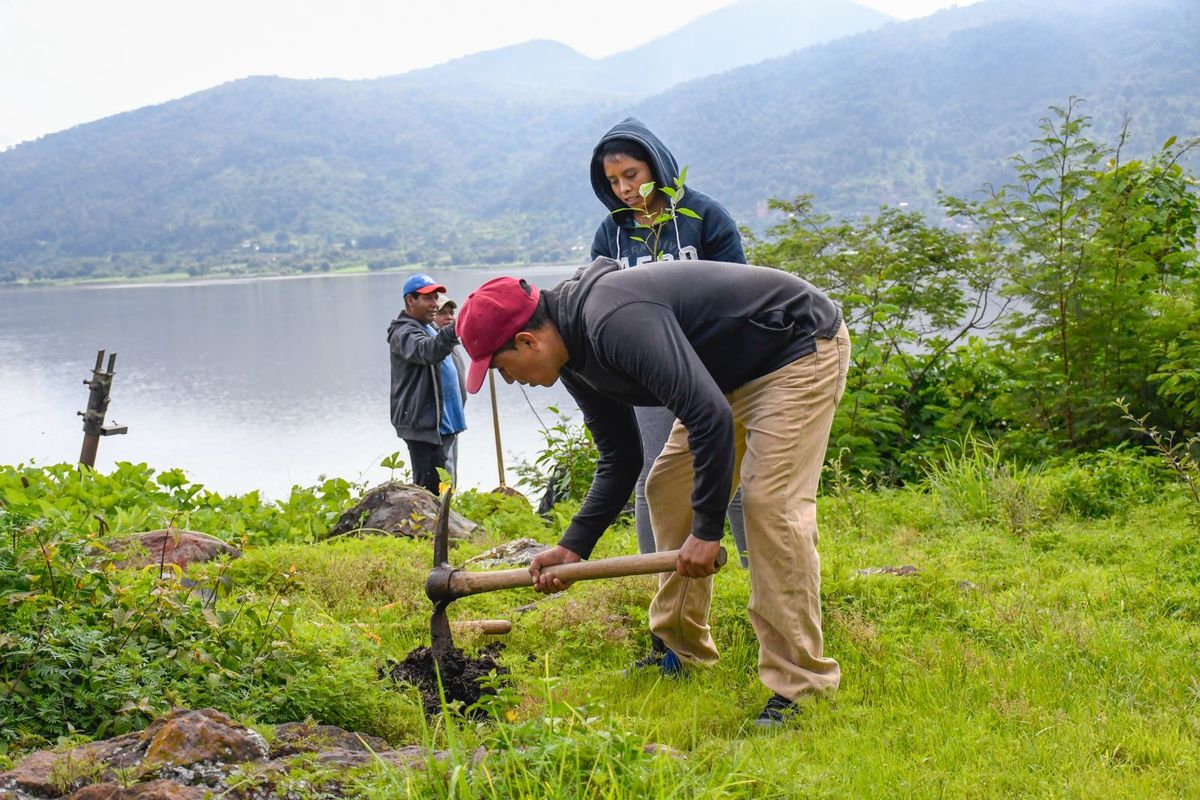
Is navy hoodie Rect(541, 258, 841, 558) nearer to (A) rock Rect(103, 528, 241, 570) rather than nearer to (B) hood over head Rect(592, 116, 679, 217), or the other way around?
(B) hood over head Rect(592, 116, 679, 217)

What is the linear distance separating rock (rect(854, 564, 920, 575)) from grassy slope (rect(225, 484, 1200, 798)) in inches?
2.8

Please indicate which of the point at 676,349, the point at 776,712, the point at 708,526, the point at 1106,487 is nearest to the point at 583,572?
the point at 708,526

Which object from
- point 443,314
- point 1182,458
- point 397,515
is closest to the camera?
point 1182,458

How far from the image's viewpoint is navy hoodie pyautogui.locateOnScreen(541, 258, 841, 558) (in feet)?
9.75

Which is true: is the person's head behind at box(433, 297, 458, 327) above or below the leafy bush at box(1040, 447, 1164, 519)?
above

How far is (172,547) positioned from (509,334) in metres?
3.20

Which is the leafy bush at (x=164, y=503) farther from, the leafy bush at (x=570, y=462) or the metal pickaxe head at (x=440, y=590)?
the metal pickaxe head at (x=440, y=590)

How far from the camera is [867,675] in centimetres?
371

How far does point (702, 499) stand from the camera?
124 inches

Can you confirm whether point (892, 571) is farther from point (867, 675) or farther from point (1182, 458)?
point (1182, 458)

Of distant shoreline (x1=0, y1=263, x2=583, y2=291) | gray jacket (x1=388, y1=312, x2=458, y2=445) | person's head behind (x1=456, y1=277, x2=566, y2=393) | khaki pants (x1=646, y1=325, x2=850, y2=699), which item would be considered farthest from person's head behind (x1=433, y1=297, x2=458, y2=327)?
distant shoreline (x1=0, y1=263, x2=583, y2=291)

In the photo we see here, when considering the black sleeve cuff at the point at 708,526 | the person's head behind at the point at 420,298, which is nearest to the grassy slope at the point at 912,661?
the black sleeve cuff at the point at 708,526

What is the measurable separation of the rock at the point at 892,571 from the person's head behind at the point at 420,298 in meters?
4.21

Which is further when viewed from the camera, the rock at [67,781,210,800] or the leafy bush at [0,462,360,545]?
the leafy bush at [0,462,360,545]
